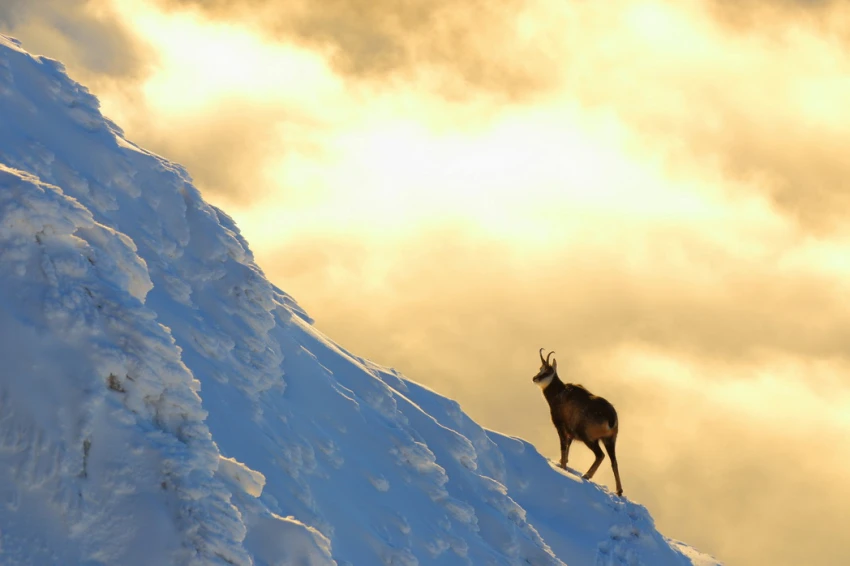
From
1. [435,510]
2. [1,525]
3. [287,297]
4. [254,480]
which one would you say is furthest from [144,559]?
[287,297]

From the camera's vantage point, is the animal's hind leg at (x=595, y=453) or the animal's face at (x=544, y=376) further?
the animal's face at (x=544, y=376)

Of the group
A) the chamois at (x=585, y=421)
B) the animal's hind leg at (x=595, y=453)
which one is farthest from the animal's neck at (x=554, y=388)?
the animal's hind leg at (x=595, y=453)

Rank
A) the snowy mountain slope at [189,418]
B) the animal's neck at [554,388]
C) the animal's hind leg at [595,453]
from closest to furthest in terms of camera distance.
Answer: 1. the snowy mountain slope at [189,418]
2. the animal's hind leg at [595,453]
3. the animal's neck at [554,388]

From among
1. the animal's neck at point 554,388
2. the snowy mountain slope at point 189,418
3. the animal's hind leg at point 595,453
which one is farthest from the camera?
the animal's neck at point 554,388

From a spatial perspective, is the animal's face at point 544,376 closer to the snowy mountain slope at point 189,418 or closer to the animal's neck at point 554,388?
the animal's neck at point 554,388

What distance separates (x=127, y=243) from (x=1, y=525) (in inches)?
184

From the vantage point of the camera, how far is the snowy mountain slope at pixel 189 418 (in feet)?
41.5

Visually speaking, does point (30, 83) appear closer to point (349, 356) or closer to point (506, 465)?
point (349, 356)

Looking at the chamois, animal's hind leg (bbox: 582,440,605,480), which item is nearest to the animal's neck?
the chamois

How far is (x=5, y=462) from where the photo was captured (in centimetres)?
1234

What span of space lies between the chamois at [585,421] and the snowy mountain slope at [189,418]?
122 cm

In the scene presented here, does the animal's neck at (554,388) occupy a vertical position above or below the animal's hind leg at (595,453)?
above

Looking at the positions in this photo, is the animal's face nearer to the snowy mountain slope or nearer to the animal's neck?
the animal's neck

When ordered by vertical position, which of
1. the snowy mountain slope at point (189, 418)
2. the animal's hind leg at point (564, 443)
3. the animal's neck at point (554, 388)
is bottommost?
the snowy mountain slope at point (189, 418)
